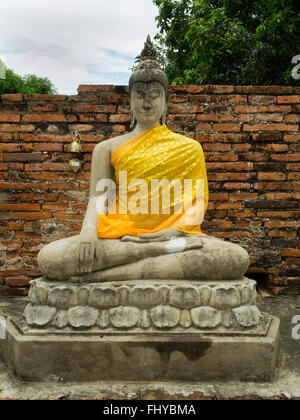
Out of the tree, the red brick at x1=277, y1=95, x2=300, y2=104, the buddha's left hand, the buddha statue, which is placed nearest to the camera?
the buddha statue

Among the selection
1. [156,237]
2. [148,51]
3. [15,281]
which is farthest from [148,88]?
[15,281]

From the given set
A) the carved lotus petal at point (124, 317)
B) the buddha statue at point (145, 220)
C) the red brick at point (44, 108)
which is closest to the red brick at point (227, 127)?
the buddha statue at point (145, 220)

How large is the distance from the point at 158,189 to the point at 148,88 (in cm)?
74

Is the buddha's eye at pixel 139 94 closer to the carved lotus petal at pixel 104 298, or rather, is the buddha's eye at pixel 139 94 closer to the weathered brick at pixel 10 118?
the carved lotus petal at pixel 104 298

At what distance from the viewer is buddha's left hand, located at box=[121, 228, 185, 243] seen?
7.82ft

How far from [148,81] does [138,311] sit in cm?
158

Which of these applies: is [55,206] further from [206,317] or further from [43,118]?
[206,317]

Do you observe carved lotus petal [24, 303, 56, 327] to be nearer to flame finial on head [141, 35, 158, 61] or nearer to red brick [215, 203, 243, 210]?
flame finial on head [141, 35, 158, 61]

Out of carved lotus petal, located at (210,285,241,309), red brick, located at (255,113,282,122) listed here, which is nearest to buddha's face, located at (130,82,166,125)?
carved lotus petal, located at (210,285,241,309)

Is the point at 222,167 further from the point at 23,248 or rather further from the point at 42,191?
the point at 23,248

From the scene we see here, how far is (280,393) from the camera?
197 centimetres

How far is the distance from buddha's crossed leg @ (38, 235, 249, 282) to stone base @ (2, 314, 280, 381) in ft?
1.17

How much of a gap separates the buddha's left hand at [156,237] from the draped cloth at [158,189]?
0.06m

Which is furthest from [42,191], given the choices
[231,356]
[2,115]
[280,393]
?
[280,393]
